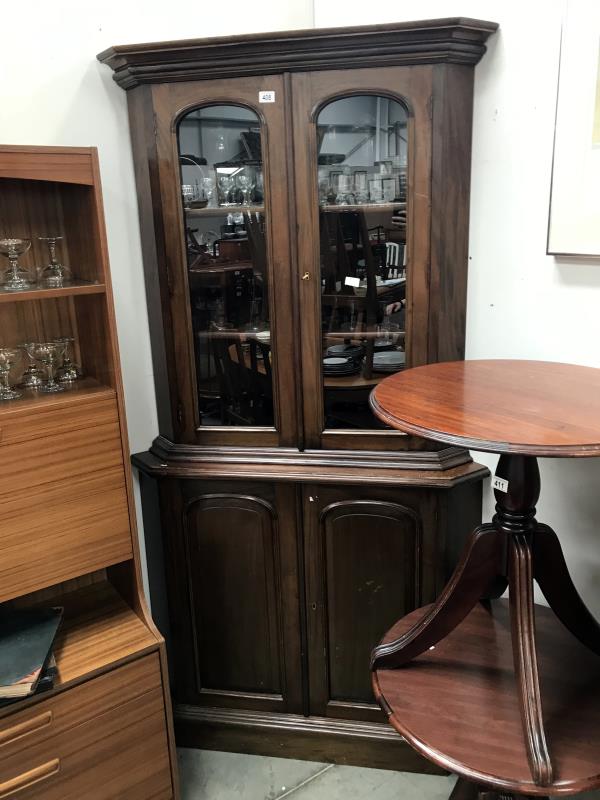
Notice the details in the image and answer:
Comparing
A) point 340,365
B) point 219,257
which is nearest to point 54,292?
point 219,257

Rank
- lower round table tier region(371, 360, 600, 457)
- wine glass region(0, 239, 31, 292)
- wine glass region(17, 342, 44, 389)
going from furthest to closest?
wine glass region(17, 342, 44, 389) < wine glass region(0, 239, 31, 292) < lower round table tier region(371, 360, 600, 457)

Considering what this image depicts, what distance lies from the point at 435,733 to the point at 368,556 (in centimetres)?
62

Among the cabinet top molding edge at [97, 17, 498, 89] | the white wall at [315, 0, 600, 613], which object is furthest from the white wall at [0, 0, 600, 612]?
the cabinet top molding edge at [97, 17, 498, 89]

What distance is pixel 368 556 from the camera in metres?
1.92

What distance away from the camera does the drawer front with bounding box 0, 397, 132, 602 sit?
1544 millimetres

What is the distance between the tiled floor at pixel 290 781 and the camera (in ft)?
6.51

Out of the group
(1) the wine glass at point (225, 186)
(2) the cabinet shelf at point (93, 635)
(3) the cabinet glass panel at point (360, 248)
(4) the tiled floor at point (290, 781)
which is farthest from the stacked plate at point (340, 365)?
(4) the tiled floor at point (290, 781)

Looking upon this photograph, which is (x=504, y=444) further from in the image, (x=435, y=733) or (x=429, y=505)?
(x=429, y=505)

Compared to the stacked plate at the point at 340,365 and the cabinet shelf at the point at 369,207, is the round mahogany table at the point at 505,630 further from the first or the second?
the cabinet shelf at the point at 369,207

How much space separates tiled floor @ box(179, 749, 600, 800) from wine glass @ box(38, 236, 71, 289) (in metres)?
1.50

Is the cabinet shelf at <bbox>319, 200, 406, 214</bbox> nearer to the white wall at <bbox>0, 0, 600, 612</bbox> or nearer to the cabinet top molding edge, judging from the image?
the white wall at <bbox>0, 0, 600, 612</bbox>

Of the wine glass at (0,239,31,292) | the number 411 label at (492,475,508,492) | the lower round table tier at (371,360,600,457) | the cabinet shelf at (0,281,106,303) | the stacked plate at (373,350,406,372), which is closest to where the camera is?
the lower round table tier at (371,360,600,457)

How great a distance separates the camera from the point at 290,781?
6.70ft

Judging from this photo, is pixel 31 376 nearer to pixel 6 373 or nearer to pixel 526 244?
pixel 6 373
